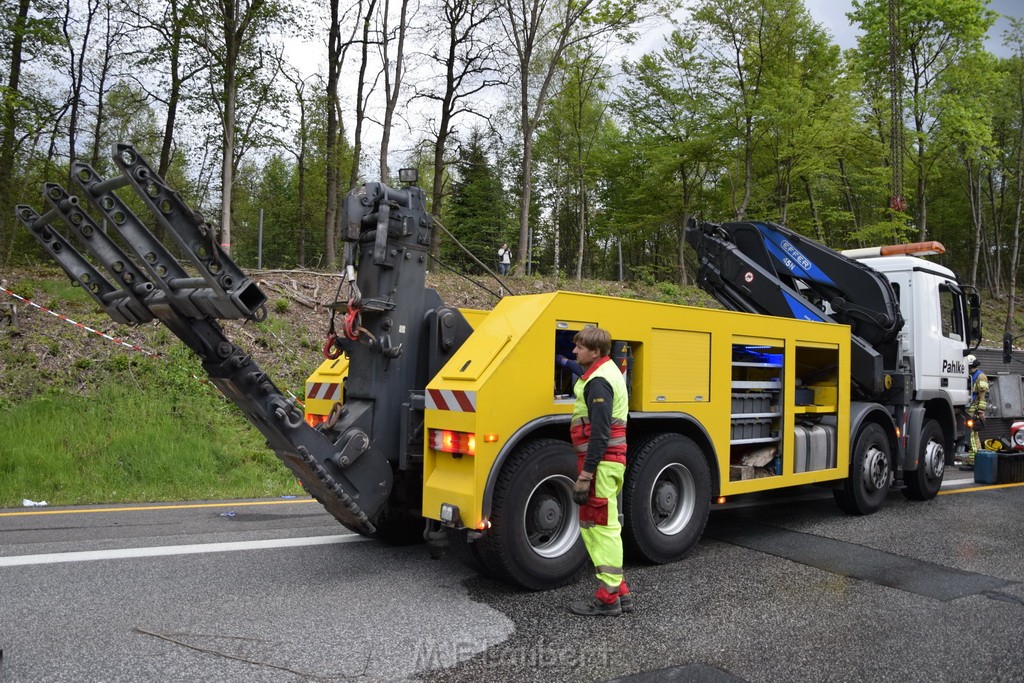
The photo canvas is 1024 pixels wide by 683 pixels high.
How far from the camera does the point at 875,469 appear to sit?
25.8 feet

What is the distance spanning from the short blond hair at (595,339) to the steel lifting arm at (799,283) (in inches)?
184

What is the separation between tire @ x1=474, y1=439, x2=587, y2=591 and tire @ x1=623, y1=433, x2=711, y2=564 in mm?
557

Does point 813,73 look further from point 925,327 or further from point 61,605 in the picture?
point 61,605

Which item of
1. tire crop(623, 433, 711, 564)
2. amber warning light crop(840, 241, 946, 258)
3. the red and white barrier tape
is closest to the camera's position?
tire crop(623, 433, 711, 564)

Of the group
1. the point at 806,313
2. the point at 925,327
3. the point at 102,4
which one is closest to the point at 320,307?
the point at 806,313

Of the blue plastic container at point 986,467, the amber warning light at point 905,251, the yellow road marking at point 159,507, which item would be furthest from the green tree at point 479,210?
the yellow road marking at point 159,507

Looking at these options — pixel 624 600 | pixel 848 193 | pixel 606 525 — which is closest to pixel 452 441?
pixel 606 525

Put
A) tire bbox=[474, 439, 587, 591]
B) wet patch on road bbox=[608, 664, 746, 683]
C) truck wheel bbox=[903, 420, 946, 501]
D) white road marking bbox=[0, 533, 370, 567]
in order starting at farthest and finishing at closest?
truck wheel bbox=[903, 420, 946, 501]
white road marking bbox=[0, 533, 370, 567]
tire bbox=[474, 439, 587, 591]
wet patch on road bbox=[608, 664, 746, 683]

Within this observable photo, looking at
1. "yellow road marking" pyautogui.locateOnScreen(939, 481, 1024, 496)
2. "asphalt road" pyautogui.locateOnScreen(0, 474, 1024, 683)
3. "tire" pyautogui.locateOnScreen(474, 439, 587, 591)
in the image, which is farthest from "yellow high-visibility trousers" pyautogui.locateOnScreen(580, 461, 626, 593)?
"yellow road marking" pyautogui.locateOnScreen(939, 481, 1024, 496)

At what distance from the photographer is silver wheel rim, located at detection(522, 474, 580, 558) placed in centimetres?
482

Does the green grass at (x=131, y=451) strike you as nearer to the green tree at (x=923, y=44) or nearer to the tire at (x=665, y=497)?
the tire at (x=665, y=497)

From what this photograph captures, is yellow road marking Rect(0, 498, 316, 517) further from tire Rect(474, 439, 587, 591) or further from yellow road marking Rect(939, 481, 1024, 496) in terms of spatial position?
yellow road marking Rect(939, 481, 1024, 496)

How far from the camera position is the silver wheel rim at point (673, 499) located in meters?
5.61

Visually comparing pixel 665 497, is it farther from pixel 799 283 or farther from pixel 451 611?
pixel 799 283
